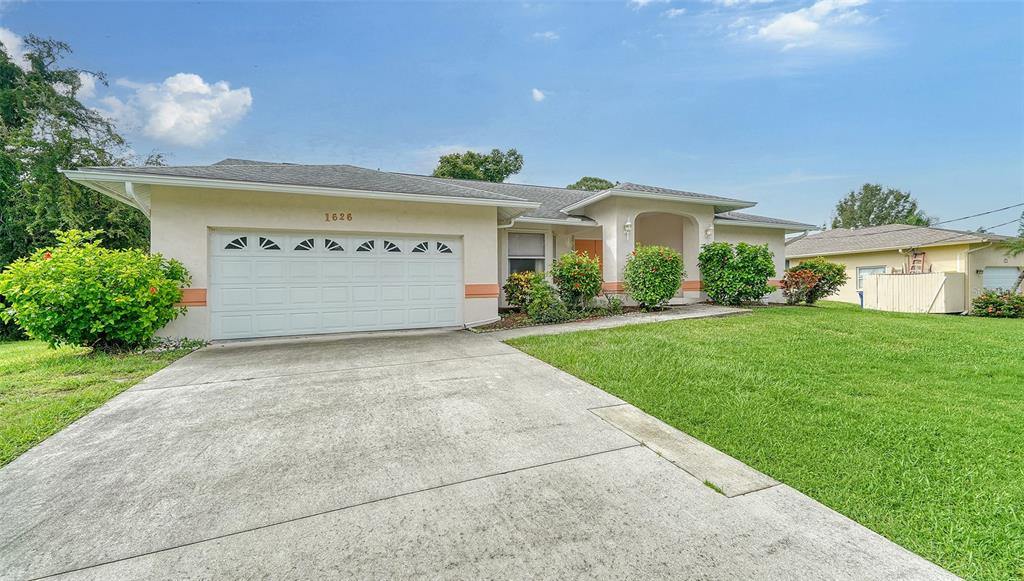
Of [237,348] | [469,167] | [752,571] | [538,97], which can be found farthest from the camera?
[469,167]

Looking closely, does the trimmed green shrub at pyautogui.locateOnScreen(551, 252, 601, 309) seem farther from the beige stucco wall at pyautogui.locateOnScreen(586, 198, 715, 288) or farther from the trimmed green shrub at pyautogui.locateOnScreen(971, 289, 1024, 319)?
the trimmed green shrub at pyautogui.locateOnScreen(971, 289, 1024, 319)

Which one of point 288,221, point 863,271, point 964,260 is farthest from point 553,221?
point 863,271

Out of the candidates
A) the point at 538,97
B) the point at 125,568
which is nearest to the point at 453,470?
the point at 125,568

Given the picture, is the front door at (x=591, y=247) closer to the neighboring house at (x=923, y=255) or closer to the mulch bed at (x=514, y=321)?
the mulch bed at (x=514, y=321)

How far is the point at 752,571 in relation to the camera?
5.58ft

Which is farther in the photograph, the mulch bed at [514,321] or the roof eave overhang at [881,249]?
the roof eave overhang at [881,249]

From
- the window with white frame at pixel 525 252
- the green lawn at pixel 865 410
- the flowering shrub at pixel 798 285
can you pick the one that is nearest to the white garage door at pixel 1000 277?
the flowering shrub at pixel 798 285

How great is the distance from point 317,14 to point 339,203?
6.27 metres

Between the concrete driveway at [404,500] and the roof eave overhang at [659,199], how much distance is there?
25.5 feet

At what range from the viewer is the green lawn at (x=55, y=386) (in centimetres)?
324

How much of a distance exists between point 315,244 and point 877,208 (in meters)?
62.6

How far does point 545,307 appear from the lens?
896 centimetres

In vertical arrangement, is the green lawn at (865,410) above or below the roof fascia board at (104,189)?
below

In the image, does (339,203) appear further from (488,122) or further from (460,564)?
(488,122)
